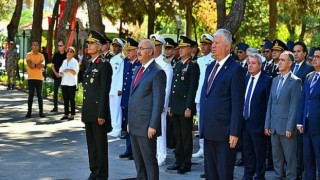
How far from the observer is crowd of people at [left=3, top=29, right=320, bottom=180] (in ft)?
23.7

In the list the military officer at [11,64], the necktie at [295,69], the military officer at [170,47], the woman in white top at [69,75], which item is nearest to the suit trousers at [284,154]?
the necktie at [295,69]

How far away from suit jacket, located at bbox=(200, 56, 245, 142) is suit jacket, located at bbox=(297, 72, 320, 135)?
7.29 ft

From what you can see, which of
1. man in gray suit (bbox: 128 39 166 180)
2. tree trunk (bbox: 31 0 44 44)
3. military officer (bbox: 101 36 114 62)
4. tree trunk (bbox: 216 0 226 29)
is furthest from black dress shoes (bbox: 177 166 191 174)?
tree trunk (bbox: 31 0 44 44)

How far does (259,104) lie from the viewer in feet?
32.4

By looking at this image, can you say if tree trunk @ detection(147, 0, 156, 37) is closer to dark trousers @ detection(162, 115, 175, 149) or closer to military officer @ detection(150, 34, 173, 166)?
dark trousers @ detection(162, 115, 175, 149)

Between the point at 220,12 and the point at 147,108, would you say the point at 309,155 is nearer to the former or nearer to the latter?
the point at 147,108

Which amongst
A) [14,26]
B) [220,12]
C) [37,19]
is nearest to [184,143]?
[220,12]

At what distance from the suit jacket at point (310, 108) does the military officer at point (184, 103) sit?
78.7 inches

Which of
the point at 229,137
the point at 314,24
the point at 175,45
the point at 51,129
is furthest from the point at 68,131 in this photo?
the point at 314,24

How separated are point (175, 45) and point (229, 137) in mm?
5132

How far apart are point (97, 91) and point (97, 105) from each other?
22 centimetres

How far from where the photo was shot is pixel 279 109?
31.3ft

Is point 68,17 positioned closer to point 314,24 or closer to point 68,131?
point 68,131

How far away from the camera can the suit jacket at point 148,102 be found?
26.9 ft
